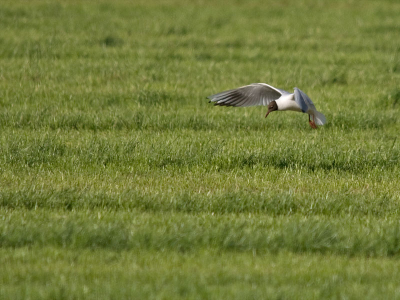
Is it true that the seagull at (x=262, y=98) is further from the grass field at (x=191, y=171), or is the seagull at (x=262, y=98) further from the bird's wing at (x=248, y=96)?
the grass field at (x=191, y=171)

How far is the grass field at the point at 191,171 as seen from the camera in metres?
4.58

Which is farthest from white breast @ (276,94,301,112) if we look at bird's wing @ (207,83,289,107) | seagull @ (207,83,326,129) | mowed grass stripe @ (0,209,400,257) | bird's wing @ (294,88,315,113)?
mowed grass stripe @ (0,209,400,257)

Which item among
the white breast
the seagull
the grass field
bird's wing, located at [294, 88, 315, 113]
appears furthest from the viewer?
the seagull

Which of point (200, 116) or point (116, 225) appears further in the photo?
point (200, 116)

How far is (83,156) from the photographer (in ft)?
25.8

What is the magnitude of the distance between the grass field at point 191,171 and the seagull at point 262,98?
40 cm

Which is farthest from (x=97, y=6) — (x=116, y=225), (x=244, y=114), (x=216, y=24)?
(x=116, y=225)

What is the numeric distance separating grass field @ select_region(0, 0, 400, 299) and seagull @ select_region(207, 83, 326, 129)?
399mm

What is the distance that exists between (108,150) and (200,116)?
7.20 ft

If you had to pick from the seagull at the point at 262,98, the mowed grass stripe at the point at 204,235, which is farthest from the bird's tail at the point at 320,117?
the mowed grass stripe at the point at 204,235

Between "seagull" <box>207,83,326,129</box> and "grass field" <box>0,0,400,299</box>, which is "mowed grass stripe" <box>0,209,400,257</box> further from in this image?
"seagull" <box>207,83,326,129</box>

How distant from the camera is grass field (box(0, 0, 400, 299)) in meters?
4.58

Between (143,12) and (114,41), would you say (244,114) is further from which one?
(143,12)

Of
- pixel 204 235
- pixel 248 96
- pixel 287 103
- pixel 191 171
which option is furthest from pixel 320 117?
pixel 204 235
